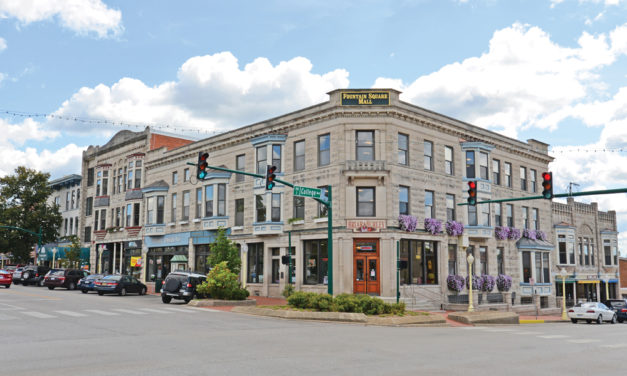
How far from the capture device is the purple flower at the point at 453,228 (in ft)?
114

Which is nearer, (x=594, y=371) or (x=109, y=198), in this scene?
(x=594, y=371)

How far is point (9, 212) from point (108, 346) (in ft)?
185

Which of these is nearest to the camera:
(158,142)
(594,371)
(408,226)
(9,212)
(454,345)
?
(594,371)

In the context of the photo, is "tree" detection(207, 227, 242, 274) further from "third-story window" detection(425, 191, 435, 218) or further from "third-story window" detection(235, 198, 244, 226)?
"third-story window" detection(425, 191, 435, 218)

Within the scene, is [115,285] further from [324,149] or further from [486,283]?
[486,283]

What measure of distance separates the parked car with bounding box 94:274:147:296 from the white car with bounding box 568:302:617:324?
27.2 meters

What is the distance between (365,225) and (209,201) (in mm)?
14154

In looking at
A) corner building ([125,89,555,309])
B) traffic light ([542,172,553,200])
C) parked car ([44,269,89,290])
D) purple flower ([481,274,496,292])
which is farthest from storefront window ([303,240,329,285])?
parked car ([44,269,89,290])

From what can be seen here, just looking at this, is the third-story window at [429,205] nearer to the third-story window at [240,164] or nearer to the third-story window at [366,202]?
the third-story window at [366,202]

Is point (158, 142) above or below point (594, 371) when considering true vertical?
above

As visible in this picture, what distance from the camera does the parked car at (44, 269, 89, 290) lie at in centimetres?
4009

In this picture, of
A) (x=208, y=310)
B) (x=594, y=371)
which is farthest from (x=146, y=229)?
(x=594, y=371)

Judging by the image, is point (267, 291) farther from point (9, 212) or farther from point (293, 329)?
point (9, 212)

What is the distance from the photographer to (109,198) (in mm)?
52875
